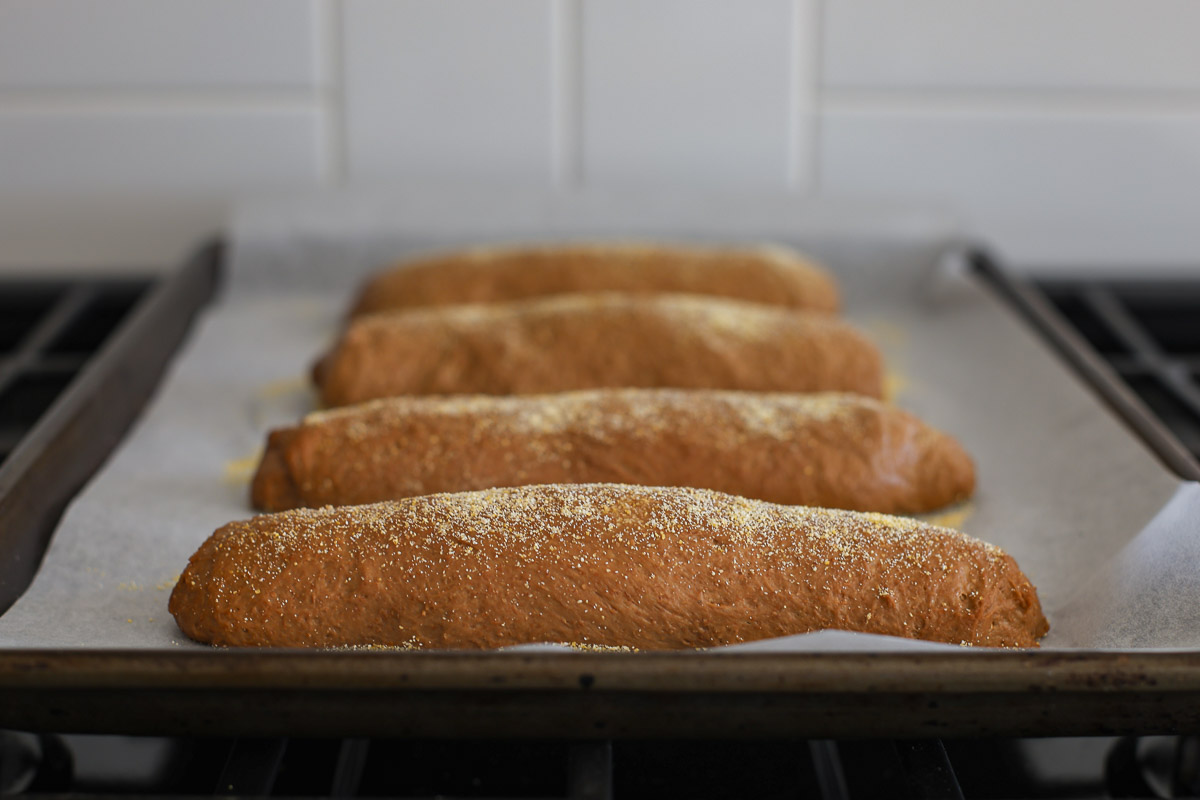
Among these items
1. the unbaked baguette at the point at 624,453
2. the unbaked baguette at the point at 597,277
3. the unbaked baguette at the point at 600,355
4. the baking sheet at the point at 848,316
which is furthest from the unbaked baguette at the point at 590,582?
the unbaked baguette at the point at 597,277

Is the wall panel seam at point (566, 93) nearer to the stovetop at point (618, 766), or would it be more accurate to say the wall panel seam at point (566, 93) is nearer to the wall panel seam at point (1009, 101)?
the wall panel seam at point (1009, 101)

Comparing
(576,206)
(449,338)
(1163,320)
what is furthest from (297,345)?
(1163,320)

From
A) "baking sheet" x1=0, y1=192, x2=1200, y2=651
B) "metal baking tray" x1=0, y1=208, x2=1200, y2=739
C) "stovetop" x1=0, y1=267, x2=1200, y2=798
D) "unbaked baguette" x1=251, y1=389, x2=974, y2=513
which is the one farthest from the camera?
"unbaked baguette" x1=251, y1=389, x2=974, y2=513

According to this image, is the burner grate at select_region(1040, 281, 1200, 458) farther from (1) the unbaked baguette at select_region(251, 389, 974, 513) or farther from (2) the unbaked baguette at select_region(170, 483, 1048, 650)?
(2) the unbaked baguette at select_region(170, 483, 1048, 650)

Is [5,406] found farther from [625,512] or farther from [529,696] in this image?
[529,696]

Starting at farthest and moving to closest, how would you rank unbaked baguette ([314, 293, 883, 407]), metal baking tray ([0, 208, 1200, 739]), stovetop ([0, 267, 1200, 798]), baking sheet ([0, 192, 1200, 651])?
unbaked baguette ([314, 293, 883, 407]) → baking sheet ([0, 192, 1200, 651]) → stovetop ([0, 267, 1200, 798]) → metal baking tray ([0, 208, 1200, 739])

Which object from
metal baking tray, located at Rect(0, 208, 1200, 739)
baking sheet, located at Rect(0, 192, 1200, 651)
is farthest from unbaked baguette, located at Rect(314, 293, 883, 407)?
metal baking tray, located at Rect(0, 208, 1200, 739)
